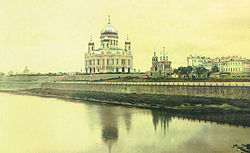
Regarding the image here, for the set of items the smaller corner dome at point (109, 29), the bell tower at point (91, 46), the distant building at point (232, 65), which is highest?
the smaller corner dome at point (109, 29)

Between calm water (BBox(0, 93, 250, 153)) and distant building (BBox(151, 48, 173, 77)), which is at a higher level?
distant building (BBox(151, 48, 173, 77))

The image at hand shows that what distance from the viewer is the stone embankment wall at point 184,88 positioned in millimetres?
26328

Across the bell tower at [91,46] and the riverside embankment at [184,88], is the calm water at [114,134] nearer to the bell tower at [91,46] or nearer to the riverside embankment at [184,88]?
the riverside embankment at [184,88]

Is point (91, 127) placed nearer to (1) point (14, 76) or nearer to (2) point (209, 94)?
(2) point (209, 94)

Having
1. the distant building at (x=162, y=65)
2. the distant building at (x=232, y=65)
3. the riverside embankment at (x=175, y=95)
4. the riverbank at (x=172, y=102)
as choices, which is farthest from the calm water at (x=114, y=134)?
the distant building at (x=162, y=65)

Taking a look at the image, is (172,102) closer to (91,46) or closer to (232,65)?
(232,65)

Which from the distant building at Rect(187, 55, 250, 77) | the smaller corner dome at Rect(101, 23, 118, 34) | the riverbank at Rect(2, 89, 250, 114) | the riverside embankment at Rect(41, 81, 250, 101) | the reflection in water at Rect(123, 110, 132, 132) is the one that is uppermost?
the smaller corner dome at Rect(101, 23, 118, 34)

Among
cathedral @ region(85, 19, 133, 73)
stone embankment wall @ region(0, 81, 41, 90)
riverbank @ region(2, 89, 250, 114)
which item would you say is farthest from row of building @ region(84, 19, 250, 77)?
riverbank @ region(2, 89, 250, 114)

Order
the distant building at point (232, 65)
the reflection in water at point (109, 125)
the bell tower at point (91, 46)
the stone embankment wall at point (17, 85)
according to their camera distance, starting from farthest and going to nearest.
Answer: the bell tower at point (91, 46), the stone embankment wall at point (17, 85), the distant building at point (232, 65), the reflection in water at point (109, 125)

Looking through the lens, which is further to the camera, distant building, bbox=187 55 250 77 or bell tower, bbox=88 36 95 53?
bell tower, bbox=88 36 95 53

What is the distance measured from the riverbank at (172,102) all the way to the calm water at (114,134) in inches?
130

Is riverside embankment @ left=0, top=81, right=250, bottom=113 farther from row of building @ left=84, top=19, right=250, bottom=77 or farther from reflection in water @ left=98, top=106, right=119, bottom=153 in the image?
row of building @ left=84, top=19, right=250, bottom=77

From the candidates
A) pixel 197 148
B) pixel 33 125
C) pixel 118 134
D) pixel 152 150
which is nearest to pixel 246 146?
pixel 197 148

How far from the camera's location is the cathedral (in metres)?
67.4
